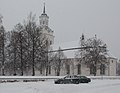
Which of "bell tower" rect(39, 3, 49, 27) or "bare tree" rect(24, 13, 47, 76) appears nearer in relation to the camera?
"bare tree" rect(24, 13, 47, 76)

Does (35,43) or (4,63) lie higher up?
(35,43)

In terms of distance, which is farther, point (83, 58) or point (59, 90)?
point (83, 58)

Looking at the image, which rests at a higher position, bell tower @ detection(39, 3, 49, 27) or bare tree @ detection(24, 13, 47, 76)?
bell tower @ detection(39, 3, 49, 27)

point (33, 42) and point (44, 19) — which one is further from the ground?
point (44, 19)

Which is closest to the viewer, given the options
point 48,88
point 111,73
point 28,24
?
point 48,88

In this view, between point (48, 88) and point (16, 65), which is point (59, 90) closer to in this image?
point (48, 88)

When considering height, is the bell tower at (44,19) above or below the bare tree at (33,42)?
above

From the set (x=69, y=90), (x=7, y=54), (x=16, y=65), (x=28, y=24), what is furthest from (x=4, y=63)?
(x=69, y=90)

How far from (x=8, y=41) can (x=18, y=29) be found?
6991mm


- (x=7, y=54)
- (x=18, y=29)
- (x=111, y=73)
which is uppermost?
(x=18, y=29)

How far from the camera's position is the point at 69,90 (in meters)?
20.8

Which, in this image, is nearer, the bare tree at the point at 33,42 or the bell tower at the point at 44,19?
the bare tree at the point at 33,42

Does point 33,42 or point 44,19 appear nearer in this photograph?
point 33,42

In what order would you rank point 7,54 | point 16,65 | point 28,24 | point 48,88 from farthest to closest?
point 7,54, point 16,65, point 28,24, point 48,88
